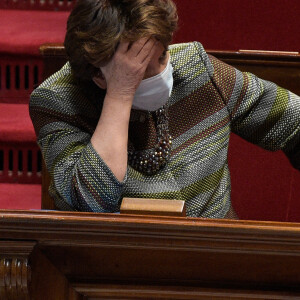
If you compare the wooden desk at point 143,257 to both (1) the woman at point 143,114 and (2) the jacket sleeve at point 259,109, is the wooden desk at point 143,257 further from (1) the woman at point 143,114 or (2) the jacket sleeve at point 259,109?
(2) the jacket sleeve at point 259,109

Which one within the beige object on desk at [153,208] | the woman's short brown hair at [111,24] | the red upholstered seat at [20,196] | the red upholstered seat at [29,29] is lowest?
the red upholstered seat at [20,196]

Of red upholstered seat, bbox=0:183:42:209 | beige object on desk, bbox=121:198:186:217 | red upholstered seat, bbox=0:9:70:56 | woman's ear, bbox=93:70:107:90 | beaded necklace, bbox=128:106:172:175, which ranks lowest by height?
red upholstered seat, bbox=0:183:42:209

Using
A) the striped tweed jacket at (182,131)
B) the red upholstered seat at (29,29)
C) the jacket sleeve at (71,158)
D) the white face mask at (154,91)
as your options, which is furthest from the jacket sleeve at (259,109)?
the red upholstered seat at (29,29)

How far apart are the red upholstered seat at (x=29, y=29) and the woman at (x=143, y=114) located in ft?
2.57

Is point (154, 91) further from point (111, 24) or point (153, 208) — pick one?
point (153, 208)

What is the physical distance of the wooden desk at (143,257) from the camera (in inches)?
31.5

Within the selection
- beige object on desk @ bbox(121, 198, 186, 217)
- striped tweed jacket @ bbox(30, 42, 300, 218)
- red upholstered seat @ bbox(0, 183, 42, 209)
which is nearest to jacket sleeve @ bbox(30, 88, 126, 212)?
striped tweed jacket @ bbox(30, 42, 300, 218)

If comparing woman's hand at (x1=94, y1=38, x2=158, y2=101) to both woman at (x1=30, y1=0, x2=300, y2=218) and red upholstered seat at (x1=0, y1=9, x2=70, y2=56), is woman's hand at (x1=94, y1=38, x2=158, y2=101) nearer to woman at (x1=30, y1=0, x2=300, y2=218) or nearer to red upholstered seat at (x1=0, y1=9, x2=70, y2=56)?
woman at (x1=30, y1=0, x2=300, y2=218)

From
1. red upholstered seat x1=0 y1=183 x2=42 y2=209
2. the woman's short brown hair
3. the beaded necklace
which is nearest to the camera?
the woman's short brown hair

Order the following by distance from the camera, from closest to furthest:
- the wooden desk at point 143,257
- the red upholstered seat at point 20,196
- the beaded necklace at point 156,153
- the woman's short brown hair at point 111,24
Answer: the wooden desk at point 143,257 → the woman's short brown hair at point 111,24 → the beaded necklace at point 156,153 → the red upholstered seat at point 20,196

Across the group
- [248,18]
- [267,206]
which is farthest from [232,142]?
[248,18]

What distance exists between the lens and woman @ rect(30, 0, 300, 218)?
1042mm

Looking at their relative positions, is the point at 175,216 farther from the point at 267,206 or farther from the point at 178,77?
the point at 267,206

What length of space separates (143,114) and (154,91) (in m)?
0.06
